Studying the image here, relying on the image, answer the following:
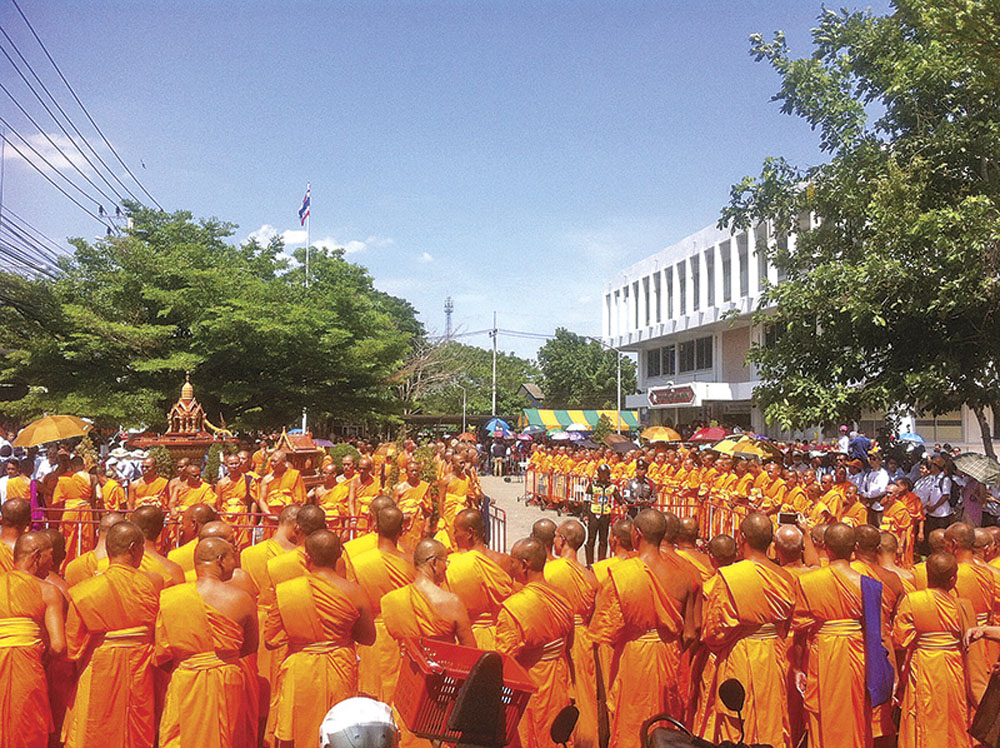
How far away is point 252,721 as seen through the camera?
5.09 metres

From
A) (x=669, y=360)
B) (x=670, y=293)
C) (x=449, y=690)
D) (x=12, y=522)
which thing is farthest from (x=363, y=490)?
(x=669, y=360)

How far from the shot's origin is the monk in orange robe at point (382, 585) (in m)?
5.93

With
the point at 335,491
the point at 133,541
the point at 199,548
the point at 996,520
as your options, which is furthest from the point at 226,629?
the point at 996,520

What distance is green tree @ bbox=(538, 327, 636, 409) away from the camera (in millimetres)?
62969

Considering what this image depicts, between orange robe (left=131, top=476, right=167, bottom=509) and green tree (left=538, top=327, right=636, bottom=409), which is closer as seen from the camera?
orange robe (left=131, top=476, right=167, bottom=509)

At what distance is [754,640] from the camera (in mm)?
5465

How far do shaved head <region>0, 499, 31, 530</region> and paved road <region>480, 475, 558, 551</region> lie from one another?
29.8 feet

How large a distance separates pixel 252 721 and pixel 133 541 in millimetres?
1385

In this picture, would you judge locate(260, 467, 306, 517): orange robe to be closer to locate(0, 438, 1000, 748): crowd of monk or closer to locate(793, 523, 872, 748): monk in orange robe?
locate(0, 438, 1000, 748): crowd of monk

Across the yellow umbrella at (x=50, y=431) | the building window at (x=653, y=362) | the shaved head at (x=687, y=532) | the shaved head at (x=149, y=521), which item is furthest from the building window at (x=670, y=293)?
the shaved head at (x=149, y=521)

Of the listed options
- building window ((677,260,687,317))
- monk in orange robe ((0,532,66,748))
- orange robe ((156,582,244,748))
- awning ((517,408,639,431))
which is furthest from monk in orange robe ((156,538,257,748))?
building window ((677,260,687,317))

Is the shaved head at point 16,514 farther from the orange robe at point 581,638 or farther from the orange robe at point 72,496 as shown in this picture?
the orange robe at point 581,638

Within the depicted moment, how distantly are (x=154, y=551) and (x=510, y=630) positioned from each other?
2.85 meters

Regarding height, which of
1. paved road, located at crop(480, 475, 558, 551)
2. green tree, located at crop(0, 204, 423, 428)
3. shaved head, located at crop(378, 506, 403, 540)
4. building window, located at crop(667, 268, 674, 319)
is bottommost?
paved road, located at crop(480, 475, 558, 551)
